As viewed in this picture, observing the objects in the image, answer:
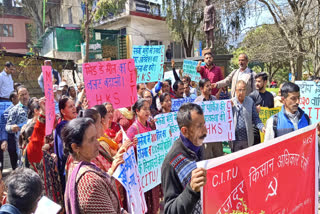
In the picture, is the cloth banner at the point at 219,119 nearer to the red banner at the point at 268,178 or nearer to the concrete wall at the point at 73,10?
the red banner at the point at 268,178

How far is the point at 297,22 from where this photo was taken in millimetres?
12195

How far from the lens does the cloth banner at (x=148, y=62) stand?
6.16 meters

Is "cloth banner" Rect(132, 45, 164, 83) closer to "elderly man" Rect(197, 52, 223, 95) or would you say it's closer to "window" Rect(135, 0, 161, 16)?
"elderly man" Rect(197, 52, 223, 95)

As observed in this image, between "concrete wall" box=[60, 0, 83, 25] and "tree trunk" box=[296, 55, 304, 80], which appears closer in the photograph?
"tree trunk" box=[296, 55, 304, 80]

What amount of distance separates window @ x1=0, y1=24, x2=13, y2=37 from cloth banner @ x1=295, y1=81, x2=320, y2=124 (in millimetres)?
43318

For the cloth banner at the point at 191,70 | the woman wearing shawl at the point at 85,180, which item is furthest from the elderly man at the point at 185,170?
the cloth banner at the point at 191,70

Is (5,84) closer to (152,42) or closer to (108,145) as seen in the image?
(108,145)

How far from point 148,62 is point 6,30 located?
135 ft

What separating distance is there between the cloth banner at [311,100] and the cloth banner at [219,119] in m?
1.72

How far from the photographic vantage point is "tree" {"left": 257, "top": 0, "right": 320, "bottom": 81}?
40.0 ft

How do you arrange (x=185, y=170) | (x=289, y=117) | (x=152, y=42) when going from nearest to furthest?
1. (x=185, y=170)
2. (x=289, y=117)
3. (x=152, y=42)

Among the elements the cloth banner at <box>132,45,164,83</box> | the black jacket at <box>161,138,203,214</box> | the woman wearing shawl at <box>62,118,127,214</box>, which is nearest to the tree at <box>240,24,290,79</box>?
the cloth banner at <box>132,45,164,83</box>

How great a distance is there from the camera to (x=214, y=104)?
5.13 m

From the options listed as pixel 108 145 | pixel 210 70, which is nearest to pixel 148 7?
pixel 210 70
